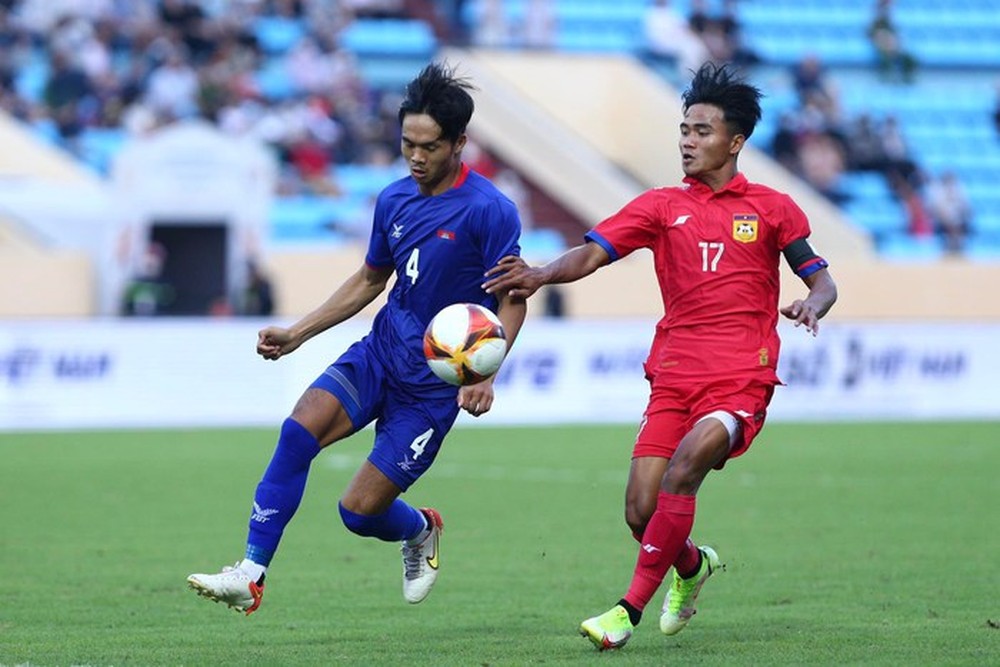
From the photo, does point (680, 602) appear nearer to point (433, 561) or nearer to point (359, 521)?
point (433, 561)

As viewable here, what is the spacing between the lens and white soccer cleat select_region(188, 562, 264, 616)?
7406mm

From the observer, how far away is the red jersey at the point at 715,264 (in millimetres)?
7840

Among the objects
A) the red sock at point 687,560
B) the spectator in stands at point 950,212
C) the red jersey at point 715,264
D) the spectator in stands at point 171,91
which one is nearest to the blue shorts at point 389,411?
the red jersey at point 715,264

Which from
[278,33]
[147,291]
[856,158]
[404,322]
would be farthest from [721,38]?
[404,322]

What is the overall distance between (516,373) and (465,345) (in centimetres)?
1492

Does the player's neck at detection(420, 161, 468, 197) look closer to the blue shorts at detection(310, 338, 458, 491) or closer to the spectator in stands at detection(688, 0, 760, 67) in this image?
the blue shorts at detection(310, 338, 458, 491)

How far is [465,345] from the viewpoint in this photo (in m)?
7.56

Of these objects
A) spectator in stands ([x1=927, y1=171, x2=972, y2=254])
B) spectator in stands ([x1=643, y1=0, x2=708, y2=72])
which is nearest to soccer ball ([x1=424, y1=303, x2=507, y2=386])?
spectator in stands ([x1=643, y1=0, x2=708, y2=72])

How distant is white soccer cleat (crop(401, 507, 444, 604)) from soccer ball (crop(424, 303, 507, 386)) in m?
1.37

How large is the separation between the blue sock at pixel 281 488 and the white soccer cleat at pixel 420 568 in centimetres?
94

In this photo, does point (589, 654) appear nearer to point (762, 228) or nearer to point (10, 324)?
point (762, 228)

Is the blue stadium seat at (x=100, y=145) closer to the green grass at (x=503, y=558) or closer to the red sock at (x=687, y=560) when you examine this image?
the green grass at (x=503, y=558)

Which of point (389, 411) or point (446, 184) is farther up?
point (446, 184)

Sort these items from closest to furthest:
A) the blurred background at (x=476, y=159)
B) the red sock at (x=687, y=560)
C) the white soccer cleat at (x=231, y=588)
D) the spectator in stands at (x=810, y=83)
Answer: the white soccer cleat at (x=231, y=588)
the red sock at (x=687, y=560)
the blurred background at (x=476, y=159)
the spectator in stands at (x=810, y=83)
